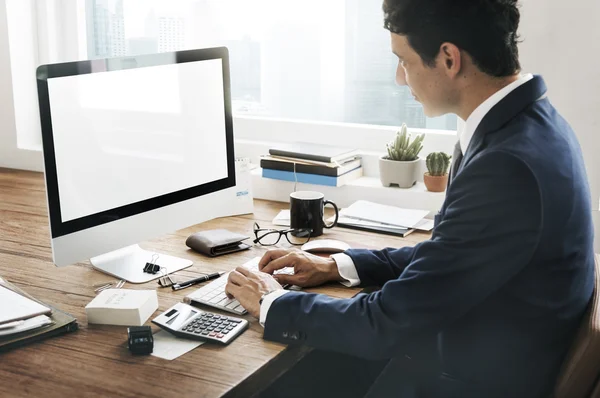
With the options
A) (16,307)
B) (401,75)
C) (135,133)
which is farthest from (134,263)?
(401,75)

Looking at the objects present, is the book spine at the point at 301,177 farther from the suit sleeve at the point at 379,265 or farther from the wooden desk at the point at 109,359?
the suit sleeve at the point at 379,265

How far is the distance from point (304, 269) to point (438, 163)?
78cm

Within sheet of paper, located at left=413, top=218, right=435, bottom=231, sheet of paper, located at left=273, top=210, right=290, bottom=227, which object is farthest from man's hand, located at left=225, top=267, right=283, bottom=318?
sheet of paper, located at left=413, top=218, right=435, bottom=231

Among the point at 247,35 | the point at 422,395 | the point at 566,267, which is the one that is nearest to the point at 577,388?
the point at 566,267

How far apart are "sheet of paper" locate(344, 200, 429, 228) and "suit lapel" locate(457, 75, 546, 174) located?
A: 0.81m

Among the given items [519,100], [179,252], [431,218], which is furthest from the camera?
[431,218]

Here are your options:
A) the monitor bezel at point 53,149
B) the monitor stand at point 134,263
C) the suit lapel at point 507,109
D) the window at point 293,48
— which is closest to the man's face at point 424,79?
the suit lapel at point 507,109

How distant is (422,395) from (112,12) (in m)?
2.06

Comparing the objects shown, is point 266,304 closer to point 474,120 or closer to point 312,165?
point 474,120

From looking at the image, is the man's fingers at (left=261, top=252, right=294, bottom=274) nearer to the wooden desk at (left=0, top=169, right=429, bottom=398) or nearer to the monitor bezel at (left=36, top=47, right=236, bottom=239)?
the wooden desk at (left=0, top=169, right=429, bottom=398)

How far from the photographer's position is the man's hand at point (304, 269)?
177cm

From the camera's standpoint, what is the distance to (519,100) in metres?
1.43

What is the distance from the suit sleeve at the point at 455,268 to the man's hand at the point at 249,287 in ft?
0.47

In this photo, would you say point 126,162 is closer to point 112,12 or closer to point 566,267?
point 566,267
